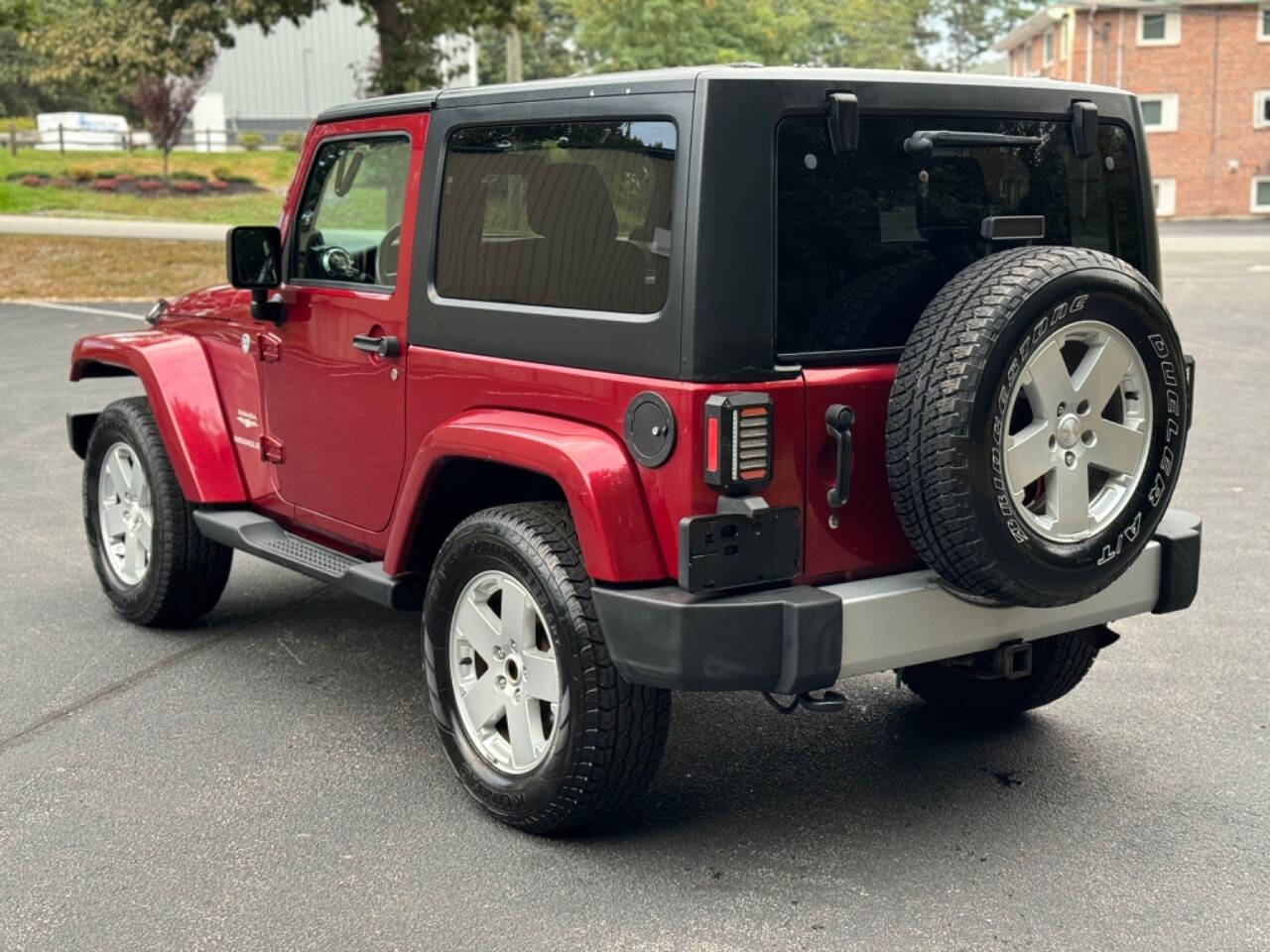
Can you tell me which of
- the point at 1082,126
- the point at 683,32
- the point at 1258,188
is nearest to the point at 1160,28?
the point at 1258,188

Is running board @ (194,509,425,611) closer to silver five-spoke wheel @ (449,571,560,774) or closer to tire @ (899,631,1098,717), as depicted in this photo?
silver five-spoke wheel @ (449,571,560,774)

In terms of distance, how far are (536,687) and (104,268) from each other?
61.5 feet

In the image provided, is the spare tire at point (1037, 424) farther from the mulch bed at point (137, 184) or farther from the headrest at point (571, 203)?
the mulch bed at point (137, 184)

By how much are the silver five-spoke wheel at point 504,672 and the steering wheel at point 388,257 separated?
43.1 inches

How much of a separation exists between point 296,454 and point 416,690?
0.89m

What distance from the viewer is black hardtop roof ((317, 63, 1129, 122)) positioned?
3.56m

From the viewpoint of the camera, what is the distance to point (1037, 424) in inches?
141

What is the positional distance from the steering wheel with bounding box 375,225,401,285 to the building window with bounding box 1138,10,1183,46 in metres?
53.6

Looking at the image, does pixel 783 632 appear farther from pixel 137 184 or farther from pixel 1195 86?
pixel 1195 86

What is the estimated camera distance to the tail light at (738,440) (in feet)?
11.3

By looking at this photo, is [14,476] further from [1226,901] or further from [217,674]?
[1226,901]

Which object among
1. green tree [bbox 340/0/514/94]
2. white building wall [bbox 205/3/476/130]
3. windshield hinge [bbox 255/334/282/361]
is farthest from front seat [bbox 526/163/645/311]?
white building wall [bbox 205/3/476/130]

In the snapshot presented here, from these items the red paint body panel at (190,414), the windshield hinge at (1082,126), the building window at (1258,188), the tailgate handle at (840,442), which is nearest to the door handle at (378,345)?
the red paint body panel at (190,414)

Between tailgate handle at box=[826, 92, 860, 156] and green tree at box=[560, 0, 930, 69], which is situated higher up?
green tree at box=[560, 0, 930, 69]
